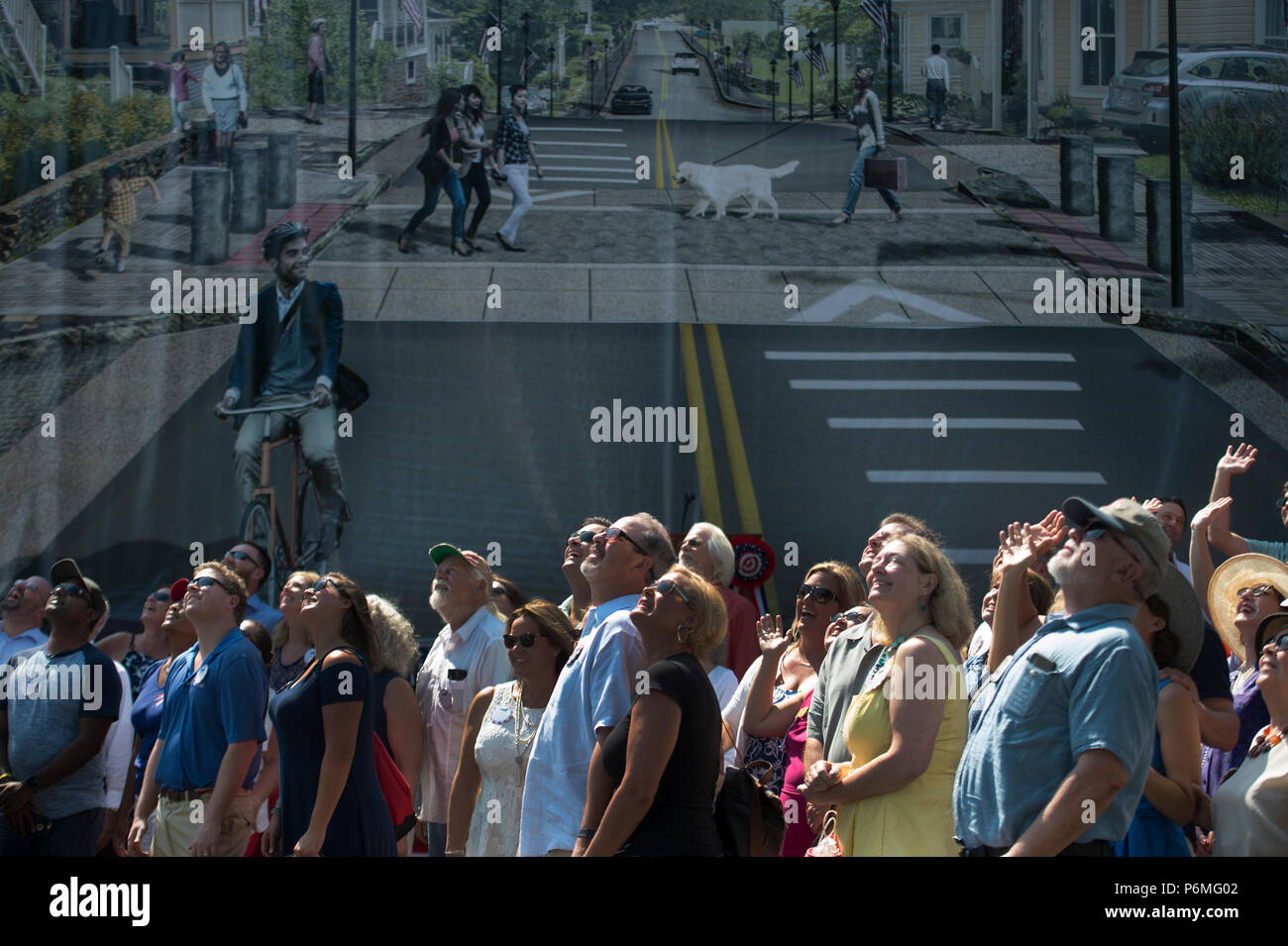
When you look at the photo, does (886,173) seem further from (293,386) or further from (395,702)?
(395,702)

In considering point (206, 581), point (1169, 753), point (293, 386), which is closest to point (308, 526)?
point (293, 386)

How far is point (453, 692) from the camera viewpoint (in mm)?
5055

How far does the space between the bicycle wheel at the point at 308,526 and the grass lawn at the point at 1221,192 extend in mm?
5862

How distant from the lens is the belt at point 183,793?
15.9ft

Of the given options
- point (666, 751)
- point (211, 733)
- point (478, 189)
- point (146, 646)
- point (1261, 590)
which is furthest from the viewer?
point (478, 189)

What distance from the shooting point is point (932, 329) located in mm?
9391

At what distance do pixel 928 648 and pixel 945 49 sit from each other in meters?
7.21

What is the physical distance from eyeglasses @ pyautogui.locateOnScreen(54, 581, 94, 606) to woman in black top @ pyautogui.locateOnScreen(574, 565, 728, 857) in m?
2.85

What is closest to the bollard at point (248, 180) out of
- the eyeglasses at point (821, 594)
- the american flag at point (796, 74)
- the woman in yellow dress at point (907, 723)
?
the american flag at point (796, 74)

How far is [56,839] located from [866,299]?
5997mm

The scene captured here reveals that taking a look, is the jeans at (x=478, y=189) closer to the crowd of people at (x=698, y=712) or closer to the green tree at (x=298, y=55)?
the green tree at (x=298, y=55)

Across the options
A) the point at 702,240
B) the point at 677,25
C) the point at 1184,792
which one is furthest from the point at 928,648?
the point at 677,25

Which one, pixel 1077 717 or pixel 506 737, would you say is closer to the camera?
pixel 1077 717
